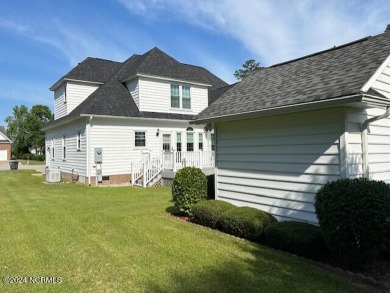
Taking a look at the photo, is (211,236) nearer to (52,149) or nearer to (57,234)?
(57,234)

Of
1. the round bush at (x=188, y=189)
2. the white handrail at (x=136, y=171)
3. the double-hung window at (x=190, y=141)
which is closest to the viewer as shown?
the round bush at (x=188, y=189)

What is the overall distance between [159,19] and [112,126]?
620 cm

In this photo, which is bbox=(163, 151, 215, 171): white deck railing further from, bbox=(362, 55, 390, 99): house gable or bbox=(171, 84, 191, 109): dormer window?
bbox=(362, 55, 390, 99): house gable

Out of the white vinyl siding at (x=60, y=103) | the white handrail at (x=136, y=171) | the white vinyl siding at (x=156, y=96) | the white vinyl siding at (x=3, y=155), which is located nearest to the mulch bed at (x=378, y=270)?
the white handrail at (x=136, y=171)

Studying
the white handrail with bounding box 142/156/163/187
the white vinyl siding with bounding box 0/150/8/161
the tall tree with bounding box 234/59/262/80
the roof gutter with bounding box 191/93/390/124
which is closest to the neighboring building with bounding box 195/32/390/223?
the roof gutter with bounding box 191/93/390/124

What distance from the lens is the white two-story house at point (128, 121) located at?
16844mm

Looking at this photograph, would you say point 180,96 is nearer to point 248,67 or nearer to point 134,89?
point 134,89

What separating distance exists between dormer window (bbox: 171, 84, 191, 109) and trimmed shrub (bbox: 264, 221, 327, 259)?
50.5ft

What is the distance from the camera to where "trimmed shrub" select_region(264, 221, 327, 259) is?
5480mm

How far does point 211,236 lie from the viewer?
685 cm

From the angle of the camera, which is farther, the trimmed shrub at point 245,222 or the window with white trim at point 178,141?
the window with white trim at point 178,141

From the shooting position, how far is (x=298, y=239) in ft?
18.1

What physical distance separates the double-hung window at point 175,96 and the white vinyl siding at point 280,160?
1189cm

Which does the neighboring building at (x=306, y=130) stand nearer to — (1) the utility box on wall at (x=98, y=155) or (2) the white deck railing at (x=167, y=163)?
(2) the white deck railing at (x=167, y=163)
